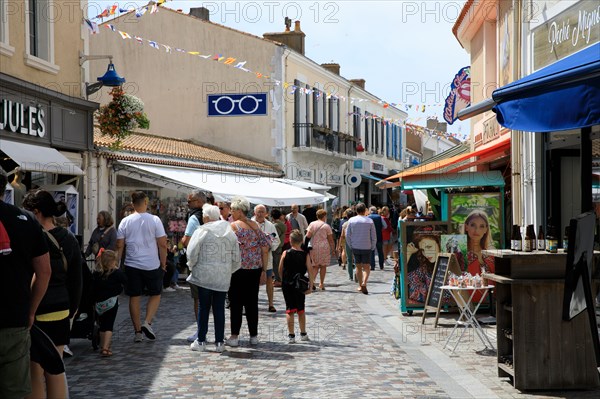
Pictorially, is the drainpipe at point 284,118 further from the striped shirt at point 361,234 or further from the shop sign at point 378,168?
the striped shirt at point 361,234

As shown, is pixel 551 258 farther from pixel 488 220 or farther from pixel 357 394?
pixel 488 220

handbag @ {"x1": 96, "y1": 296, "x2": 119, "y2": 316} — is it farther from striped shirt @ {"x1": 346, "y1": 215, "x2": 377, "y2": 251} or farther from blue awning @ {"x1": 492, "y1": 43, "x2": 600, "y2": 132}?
striped shirt @ {"x1": 346, "y1": 215, "x2": 377, "y2": 251}

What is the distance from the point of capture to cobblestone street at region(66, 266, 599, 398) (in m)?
6.73

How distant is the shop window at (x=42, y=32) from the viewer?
14.1m

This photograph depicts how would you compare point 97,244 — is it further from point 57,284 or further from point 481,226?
point 57,284

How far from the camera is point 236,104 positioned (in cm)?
2845

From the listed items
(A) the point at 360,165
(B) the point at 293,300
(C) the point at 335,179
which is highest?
(A) the point at 360,165

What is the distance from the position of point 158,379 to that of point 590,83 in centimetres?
431

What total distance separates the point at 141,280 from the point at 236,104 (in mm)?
19506

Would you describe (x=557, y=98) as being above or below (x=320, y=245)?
above

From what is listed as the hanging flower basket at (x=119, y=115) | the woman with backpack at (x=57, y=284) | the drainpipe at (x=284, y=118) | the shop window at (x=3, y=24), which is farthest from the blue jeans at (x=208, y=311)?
the drainpipe at (x=284, y=118)

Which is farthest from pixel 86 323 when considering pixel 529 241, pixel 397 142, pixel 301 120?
pixel 397 142

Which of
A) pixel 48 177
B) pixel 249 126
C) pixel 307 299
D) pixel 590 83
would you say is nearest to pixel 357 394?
pixel 590 83

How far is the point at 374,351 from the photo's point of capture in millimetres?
8766
